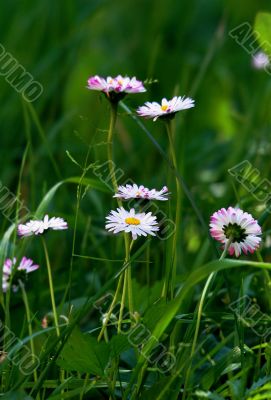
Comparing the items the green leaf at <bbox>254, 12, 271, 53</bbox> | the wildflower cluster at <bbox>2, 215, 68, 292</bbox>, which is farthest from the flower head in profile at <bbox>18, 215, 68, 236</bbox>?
the green leaf at <bbox>254, 12, 271, 53</bbox>

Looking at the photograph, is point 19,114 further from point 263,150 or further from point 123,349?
point 123,349

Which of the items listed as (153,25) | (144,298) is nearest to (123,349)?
(144,298)

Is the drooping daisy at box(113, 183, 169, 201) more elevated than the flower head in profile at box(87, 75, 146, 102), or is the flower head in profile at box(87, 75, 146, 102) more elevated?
the flower head in profile at box(87, 75, 146, 102)

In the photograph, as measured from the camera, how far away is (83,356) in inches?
40.6

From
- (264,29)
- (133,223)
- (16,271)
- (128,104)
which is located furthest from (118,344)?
(128,104)

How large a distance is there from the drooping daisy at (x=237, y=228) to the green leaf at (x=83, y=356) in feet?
0.71

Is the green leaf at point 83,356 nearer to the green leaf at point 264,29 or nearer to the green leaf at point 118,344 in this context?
the green leaf at point 118,344

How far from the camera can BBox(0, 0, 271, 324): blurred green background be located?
1726mm

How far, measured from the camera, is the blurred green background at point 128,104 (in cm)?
173

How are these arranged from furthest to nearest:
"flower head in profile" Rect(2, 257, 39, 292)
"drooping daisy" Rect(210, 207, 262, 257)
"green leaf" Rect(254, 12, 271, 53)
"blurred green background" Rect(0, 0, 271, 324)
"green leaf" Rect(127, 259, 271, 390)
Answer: "blurred green background" Rect(0, 0, 271, 324) < "green leaf" Rect(254, 12, 271, 53) < "flower head in profile" Rect(2, 257, 39, 292) < "drooping daisy" Rect(210, 207, 262, 257) < "green leaf" Rect(127, 259, 271, 390)

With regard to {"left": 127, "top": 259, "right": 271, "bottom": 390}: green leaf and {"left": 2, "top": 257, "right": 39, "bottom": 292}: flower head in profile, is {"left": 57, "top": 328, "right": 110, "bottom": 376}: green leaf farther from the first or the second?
{"left": 2, "top": 257, "right": 39, "bottom": 292}: flower head in profile

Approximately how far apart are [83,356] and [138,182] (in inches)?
41.1

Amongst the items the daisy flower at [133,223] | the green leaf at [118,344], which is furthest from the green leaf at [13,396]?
the daisy flower at [133,223]

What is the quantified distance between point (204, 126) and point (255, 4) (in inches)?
27.3
